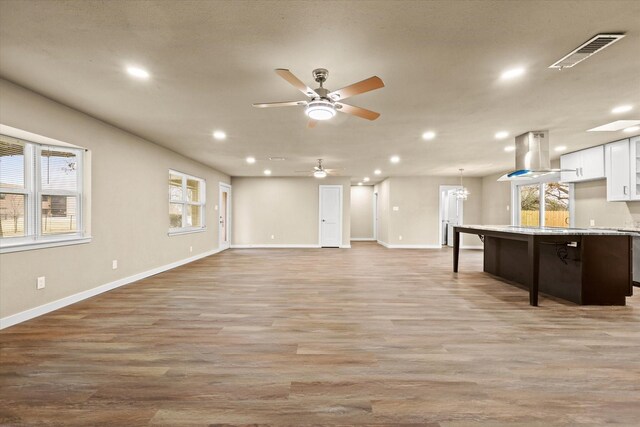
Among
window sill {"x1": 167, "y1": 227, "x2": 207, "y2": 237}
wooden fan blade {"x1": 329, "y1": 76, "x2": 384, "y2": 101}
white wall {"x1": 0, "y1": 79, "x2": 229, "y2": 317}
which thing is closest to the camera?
wooden fan blade {"x1": 329, "y1": 76, "x2": 384, "y2": 101}

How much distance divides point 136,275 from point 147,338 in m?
2.83

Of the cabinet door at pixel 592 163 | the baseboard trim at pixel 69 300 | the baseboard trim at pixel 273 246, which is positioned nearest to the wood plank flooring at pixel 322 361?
the baseboard trim at pixel 69 300

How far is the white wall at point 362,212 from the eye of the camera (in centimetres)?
1309

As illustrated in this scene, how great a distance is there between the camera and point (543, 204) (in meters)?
7.50

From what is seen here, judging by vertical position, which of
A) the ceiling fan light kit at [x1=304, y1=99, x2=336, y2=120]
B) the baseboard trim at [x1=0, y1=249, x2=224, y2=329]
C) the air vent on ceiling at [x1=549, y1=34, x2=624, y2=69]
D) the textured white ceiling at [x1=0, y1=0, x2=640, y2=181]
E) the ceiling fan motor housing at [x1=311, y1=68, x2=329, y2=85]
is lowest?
the baseboard trim at [x1=0, y1=249, x2=224, y2=329]

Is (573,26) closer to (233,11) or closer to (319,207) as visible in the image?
(233,11)

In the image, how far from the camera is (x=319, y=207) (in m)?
10.2

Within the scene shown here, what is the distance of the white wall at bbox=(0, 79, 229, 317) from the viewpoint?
123 inches

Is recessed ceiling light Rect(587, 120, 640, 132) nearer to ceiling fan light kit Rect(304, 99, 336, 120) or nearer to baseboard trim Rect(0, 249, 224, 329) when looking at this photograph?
ceiling fan light kit Rect(304, 99, 336, 120)

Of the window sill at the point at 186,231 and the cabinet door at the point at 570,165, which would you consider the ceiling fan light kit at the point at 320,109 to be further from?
the cabinet door at the point at 570,165

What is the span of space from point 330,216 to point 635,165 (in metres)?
7.17

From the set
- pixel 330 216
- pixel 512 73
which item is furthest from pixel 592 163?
pixel 330 216

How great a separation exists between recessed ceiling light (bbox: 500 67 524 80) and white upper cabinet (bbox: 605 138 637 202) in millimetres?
4046

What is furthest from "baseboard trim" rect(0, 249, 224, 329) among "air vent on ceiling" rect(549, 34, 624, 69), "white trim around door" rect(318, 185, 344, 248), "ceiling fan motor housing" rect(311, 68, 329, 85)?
"air vent on ceiling" rect(549, 34, 624, 69)
